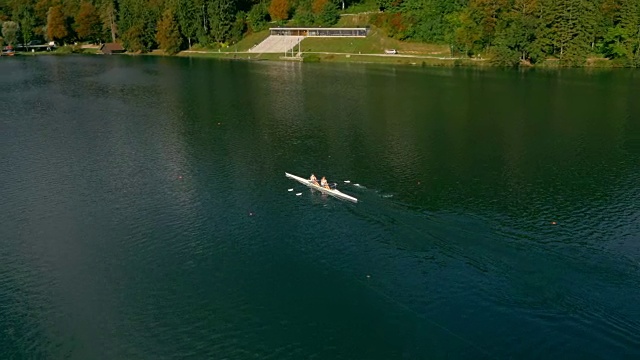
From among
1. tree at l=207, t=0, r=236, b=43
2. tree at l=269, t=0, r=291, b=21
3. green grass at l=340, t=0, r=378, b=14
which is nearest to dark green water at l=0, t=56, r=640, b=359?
green grass at l=340, t=0, r=378, b=14

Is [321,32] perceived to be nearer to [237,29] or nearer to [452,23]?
[237,29]

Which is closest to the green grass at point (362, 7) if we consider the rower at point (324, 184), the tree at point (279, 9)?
the tree at point (279, 9)

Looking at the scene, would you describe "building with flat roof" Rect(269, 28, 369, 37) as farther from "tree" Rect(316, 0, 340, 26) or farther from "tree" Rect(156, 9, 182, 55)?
"tree" Rect(156, 9, 182, 55)

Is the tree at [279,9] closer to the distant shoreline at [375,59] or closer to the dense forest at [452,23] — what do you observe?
the dense forest at [452,23]

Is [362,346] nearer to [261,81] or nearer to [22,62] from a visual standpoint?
[261,81]

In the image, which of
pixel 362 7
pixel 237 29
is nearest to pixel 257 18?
pixel 237 29

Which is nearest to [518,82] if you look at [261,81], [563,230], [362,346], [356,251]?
[261,81]
